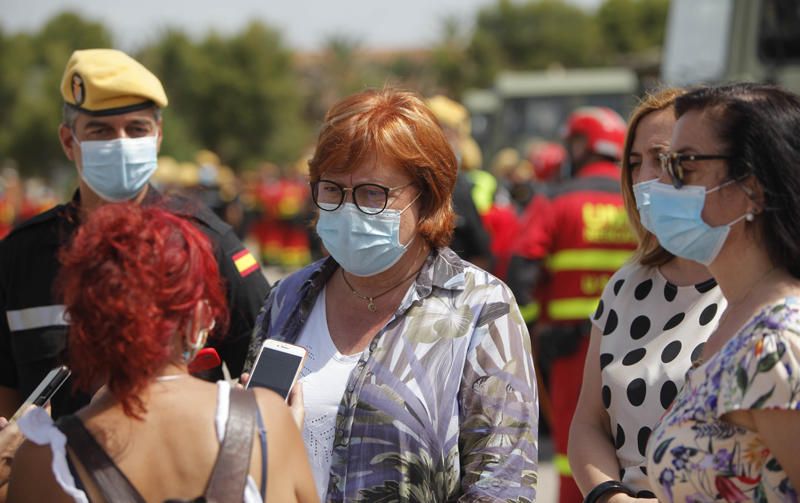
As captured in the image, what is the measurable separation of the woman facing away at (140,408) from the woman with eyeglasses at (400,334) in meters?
0.59

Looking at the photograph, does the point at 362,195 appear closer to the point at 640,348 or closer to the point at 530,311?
the point at 640,348

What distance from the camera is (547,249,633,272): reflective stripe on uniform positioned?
561 centimetres

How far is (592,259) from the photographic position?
5629mm

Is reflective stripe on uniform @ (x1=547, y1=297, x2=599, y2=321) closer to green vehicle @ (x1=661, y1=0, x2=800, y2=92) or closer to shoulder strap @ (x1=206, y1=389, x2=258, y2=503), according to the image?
green vehicle @ (x1=661, y1=0, x2=800, y2=92)

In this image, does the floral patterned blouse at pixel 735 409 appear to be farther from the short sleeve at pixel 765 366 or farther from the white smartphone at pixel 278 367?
the white smartphone at pixel 278 367

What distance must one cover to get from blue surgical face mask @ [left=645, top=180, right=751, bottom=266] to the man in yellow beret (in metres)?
1.49

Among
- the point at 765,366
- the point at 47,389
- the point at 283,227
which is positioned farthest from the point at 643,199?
the point at 283,227

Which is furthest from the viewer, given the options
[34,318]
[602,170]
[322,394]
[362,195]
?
[602,170]

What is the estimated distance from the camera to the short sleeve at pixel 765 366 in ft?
7.10

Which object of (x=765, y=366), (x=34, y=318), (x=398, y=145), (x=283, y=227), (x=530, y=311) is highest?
(x=398, y=145)

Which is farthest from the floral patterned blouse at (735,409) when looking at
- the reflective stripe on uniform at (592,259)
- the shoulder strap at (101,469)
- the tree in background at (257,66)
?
the tree in background at (257,66)

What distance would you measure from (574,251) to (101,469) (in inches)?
153

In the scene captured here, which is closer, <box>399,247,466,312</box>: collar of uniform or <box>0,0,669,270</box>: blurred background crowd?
<box>399,247,466,312</box>: collar of uniform

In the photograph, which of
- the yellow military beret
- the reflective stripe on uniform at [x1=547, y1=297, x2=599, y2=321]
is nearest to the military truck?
the reflective stripe on uniform at [x1=547, y1=297, x2=599, y2=321]
